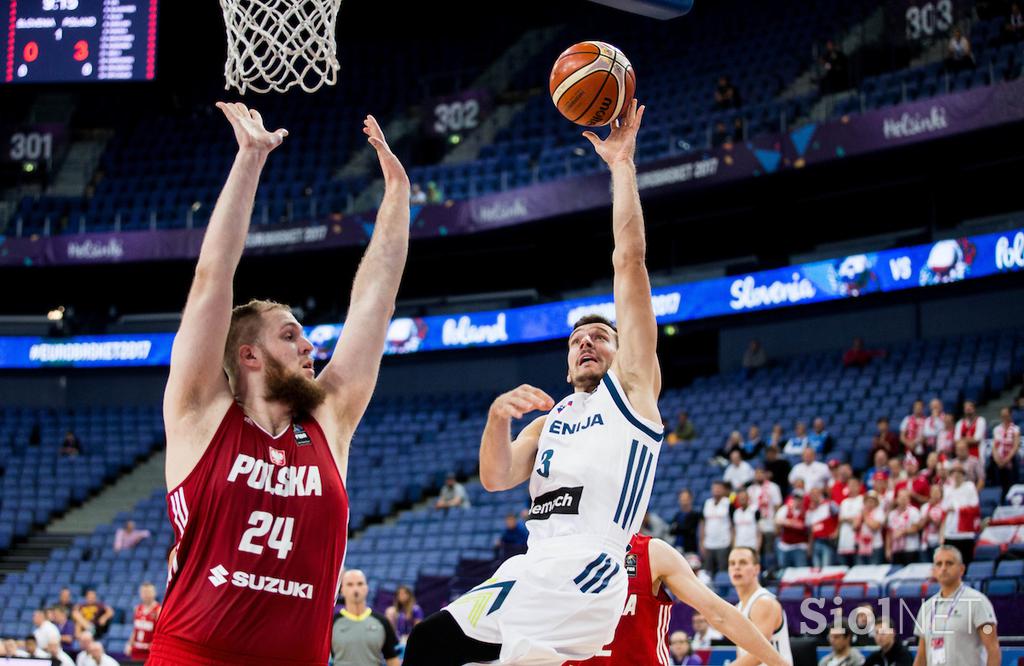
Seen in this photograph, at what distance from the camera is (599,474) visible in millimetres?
4449

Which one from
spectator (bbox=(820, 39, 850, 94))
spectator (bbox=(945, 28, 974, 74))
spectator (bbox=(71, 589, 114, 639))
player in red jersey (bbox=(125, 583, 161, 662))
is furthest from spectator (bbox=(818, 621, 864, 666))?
spectator (bbox=(820, 39, 850, 94))

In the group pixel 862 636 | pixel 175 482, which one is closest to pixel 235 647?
pixel 175 482

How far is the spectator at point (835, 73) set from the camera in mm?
21375

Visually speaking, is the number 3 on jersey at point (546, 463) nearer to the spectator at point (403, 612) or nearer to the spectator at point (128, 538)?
the spectator at point (403, 612)

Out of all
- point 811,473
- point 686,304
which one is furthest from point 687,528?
point 686,304

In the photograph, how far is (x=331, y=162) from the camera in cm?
2812

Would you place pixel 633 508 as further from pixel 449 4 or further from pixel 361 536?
pixel 449 4

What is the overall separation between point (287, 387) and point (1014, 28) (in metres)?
18.4

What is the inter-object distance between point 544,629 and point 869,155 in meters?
16.7

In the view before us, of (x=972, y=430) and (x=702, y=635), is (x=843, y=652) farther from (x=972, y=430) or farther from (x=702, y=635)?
(x=972, y=430)

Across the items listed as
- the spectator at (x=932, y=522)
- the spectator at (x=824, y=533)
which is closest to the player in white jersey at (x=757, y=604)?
the spectator at (x=932, y=522)

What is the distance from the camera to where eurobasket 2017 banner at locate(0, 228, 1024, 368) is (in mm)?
18562

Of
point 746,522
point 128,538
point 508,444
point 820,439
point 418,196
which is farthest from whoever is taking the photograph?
point 418,196

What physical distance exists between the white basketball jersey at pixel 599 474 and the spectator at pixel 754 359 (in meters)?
17.6
